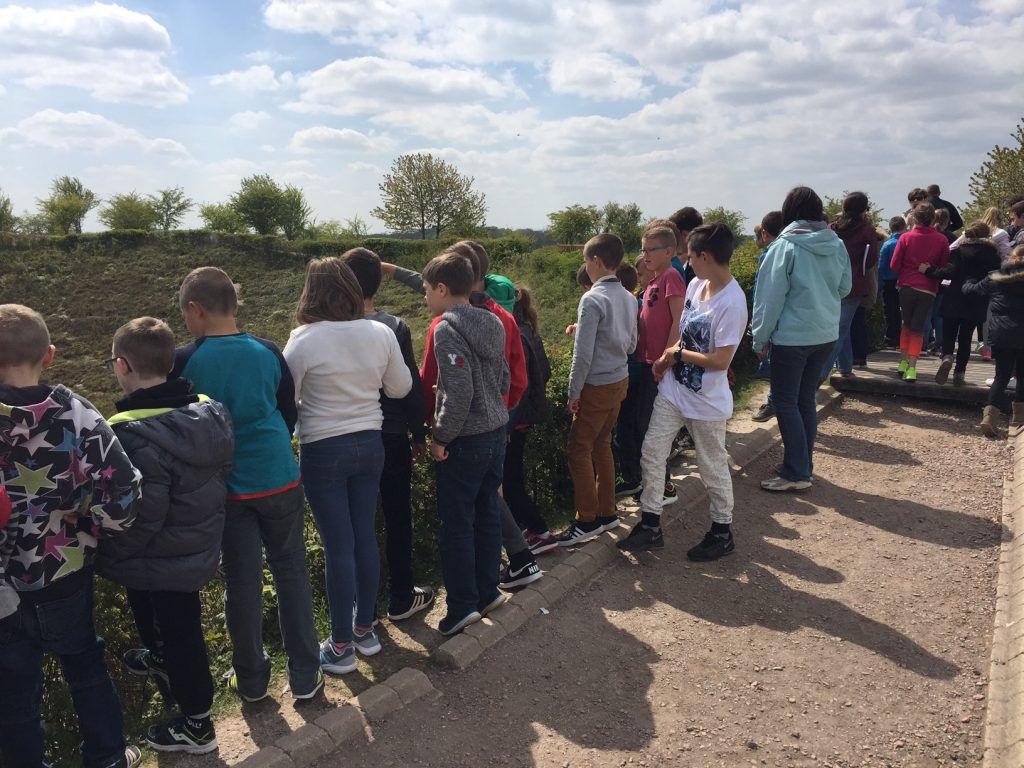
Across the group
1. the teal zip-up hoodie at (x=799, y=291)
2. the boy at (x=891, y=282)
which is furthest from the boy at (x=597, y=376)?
the boy at (x=891, y=282)

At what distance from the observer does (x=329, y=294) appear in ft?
10.1

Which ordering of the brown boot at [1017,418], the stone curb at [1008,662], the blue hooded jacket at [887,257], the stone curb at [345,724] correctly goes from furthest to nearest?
the blue hooded jacket at [887,257]
the brown boot at [1017,418]
the stone curb at [1008,662]
the stone curb at [345,724]

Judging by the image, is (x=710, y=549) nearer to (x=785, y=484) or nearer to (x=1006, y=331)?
(x=785, y=484)

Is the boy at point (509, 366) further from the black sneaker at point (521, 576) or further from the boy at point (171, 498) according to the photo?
the boy at point (171, 498)

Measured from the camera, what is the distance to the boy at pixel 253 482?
283 cm

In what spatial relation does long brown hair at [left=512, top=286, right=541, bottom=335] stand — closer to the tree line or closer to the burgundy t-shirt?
the burgundy t-shirt

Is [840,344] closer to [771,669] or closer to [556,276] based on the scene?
[771,669]

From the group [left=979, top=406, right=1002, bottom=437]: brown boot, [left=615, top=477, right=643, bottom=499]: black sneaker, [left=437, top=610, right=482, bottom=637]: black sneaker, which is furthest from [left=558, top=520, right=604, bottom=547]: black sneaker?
[left=979, top=406, right=1002, bottom=437]: brown boot

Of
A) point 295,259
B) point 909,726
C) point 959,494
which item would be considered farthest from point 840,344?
point 295,259

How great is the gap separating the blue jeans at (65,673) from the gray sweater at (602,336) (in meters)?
2.73

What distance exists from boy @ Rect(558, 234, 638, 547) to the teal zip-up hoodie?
4.43 feet

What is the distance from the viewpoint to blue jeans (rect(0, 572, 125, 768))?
8.32 feet

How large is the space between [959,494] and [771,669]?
303 centimetres

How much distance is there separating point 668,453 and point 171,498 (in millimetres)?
2892
